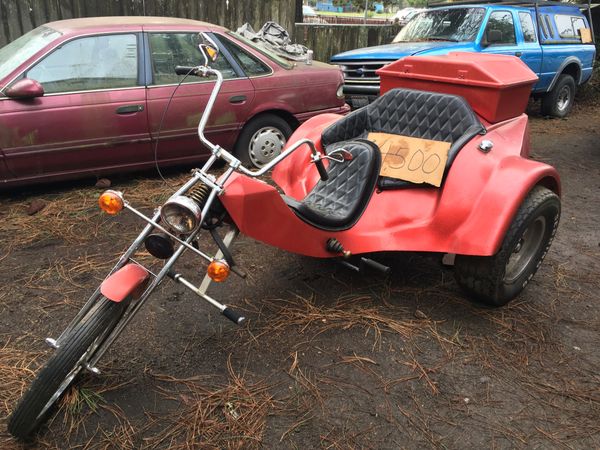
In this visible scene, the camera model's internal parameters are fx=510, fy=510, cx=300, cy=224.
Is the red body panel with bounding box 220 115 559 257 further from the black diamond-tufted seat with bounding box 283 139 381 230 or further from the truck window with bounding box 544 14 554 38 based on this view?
the truck window with bounding box 544 14 554 38

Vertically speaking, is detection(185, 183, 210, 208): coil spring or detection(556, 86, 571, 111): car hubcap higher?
detection(185, 183, 210, 208): coil spring

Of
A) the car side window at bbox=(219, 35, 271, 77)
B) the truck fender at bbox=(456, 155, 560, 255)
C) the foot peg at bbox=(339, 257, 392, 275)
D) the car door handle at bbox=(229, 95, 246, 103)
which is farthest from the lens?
the car side window at bbox=(219, 35, 271, 77)

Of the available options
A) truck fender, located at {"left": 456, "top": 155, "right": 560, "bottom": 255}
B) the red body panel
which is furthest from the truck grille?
truck fender, located at {"left": 456, "top": 155, "right": 560, "bottom": 255}

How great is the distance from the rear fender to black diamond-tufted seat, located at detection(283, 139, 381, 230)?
3.39 ft

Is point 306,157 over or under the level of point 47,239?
over

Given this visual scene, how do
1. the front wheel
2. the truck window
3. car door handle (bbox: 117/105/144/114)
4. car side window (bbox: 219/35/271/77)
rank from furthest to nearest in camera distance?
1. the truck window
2. car side window (bbox: 219/35/271/77)
3. car door handle (bbox: 117/105/144/114)
4. the front wheel

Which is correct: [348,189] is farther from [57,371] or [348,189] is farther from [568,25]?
[568,25]

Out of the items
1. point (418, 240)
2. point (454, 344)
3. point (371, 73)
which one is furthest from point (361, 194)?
point (371, 73)

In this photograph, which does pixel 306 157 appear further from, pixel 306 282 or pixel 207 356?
pixel 207 356

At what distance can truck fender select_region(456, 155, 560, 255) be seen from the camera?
9.16 ft

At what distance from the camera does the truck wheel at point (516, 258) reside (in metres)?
2.96

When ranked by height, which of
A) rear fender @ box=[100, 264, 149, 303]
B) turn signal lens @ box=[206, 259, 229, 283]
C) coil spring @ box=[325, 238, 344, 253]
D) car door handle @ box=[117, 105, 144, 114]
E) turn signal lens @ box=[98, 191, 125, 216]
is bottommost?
coil spring @ box=[325, 238, 344, 253]

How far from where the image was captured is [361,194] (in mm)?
3236

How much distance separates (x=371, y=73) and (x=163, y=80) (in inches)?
141
